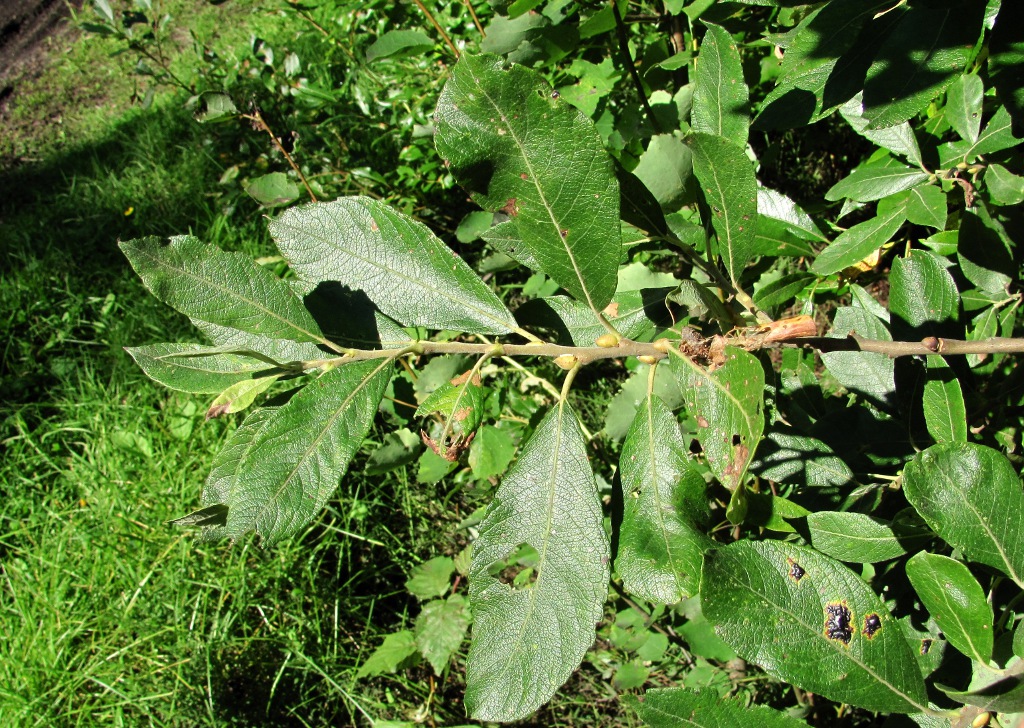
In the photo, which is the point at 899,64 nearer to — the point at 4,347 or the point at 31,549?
the point at 31,549

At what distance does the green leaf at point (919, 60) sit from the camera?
2.94 feet

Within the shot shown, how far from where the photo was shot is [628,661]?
2.31 metres

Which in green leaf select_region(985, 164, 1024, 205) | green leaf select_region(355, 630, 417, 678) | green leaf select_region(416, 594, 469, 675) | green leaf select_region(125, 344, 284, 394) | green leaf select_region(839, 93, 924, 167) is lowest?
green leaf select_region(355, 630, 417, 678)

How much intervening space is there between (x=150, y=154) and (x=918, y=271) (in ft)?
15.6

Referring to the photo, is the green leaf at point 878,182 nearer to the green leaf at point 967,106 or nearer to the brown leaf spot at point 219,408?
the green leaf at point 967,106

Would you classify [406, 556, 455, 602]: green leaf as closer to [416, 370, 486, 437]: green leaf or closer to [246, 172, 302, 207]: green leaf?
[246, 172, 302, 207]: green leaf

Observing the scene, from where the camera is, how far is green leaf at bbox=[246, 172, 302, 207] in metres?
2.31

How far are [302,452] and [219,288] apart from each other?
0.25 meters

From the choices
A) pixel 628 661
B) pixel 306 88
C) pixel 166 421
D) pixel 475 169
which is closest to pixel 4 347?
pixel 166 421

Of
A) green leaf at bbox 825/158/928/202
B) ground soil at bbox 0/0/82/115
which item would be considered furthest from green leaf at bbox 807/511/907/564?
ground soil at bbox 0/0/82/115

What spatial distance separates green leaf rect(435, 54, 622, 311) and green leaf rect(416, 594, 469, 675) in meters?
1.61

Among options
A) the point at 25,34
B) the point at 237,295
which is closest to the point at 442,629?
the point at 237,295

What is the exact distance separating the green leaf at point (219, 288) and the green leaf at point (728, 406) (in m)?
0.50

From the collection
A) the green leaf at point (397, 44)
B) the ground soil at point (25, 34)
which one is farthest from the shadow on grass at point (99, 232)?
the ground soil at point (25, 34)
